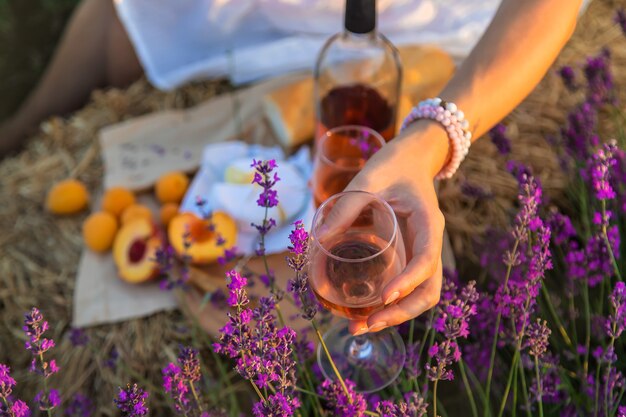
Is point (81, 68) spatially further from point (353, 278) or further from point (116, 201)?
point (353, 278)

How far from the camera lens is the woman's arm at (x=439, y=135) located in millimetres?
941

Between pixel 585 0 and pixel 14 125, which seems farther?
pixel 14 125

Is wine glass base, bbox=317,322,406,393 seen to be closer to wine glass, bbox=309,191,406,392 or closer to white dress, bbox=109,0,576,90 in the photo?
wine glass, bbox=309,191,406,392

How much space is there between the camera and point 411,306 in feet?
3.09

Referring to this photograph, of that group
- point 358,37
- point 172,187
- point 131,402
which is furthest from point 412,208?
point 172,187

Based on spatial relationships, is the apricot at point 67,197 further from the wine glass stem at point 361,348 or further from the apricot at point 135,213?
the wine glass stem at point 361,348

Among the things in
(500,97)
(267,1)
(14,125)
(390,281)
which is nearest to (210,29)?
(267,1)

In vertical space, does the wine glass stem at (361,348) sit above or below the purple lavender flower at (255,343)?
below

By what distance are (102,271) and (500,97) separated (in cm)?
102

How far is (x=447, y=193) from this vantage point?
178 cm

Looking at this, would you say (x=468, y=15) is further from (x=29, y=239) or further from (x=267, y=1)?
(x=29, y=239)

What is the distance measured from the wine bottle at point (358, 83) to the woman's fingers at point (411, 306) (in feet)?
2.34

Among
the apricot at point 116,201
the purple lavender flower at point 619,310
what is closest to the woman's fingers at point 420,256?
the purple lavender flower at point 619,310

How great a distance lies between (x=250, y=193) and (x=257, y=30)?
673 mm
